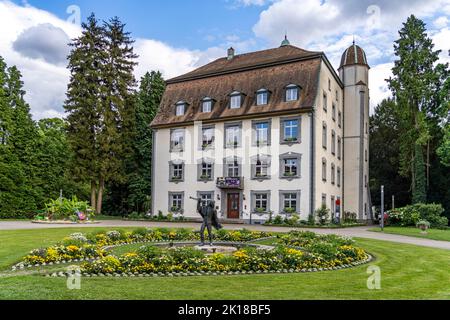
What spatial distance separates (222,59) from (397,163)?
22.6 meters

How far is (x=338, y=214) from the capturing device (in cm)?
3469

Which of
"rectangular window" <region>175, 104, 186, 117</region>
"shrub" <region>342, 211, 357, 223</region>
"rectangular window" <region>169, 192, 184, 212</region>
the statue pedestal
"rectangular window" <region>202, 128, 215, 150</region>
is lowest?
"shrub" <region>342, 211, 357, 223</region>

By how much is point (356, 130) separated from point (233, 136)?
469 inches

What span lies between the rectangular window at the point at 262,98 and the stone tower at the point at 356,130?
954cm

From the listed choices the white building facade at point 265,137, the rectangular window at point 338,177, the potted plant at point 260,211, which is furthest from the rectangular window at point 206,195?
the rectangular window at point 338,177

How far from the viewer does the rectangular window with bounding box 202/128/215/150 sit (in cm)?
3552

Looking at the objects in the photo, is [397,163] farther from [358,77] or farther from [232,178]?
[232,178]

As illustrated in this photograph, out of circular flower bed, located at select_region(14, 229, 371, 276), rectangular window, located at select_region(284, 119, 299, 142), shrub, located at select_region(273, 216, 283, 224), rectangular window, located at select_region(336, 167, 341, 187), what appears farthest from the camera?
rectangular window, located at select_region(336, 167, 341, 187)

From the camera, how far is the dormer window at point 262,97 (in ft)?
109

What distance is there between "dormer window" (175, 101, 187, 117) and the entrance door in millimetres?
8974

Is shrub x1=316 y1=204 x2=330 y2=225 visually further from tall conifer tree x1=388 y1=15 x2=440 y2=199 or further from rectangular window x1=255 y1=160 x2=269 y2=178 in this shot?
tall conifer tree x1=388 y1=15 x2=440 y2=199

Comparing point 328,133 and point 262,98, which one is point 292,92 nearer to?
point 262,98

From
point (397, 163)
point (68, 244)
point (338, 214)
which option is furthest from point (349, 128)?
point (68, 244)

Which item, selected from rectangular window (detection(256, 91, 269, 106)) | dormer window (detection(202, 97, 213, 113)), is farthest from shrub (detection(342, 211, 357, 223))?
dormer window (detection(202, 97, 213, 113))
